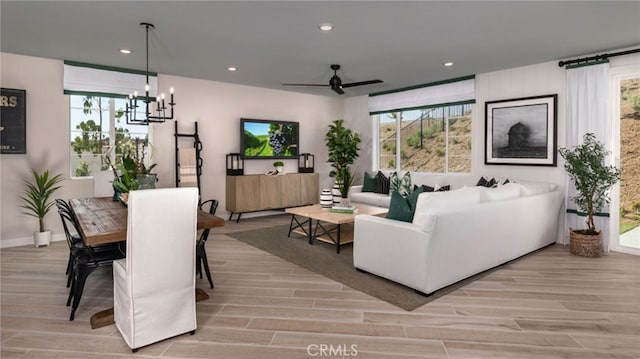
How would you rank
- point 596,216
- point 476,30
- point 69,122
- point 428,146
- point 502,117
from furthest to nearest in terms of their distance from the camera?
point 428,146 < point 502,117 < point 69,122 < point 596,216 < point 476,30

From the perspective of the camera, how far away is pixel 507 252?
3.83m

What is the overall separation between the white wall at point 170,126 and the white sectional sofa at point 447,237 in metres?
3.67

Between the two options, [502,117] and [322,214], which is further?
[502,117]

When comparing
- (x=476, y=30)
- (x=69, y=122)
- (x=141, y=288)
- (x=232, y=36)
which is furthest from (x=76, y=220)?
(x=476, y=30)

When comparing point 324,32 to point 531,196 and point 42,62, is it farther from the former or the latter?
point 42,62

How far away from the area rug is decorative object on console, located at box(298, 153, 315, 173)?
6.12ft

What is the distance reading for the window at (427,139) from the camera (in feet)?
20.1

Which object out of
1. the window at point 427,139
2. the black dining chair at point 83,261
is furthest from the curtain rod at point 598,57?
the black dining chair at point 83,261

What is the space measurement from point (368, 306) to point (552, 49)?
379 cm

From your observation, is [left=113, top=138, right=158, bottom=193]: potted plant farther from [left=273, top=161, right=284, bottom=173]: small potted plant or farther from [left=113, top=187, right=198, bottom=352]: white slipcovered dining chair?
[left=273, top=161, right=284, bottom=173]: small potted plant

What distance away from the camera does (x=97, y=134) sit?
529cm

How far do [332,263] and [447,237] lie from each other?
1348 mm

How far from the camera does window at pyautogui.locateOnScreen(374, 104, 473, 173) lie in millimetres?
6141

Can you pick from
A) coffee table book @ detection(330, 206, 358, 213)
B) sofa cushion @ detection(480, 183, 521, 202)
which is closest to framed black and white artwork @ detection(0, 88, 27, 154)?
coffee table book @ detection(330, 206, 358, 213)
